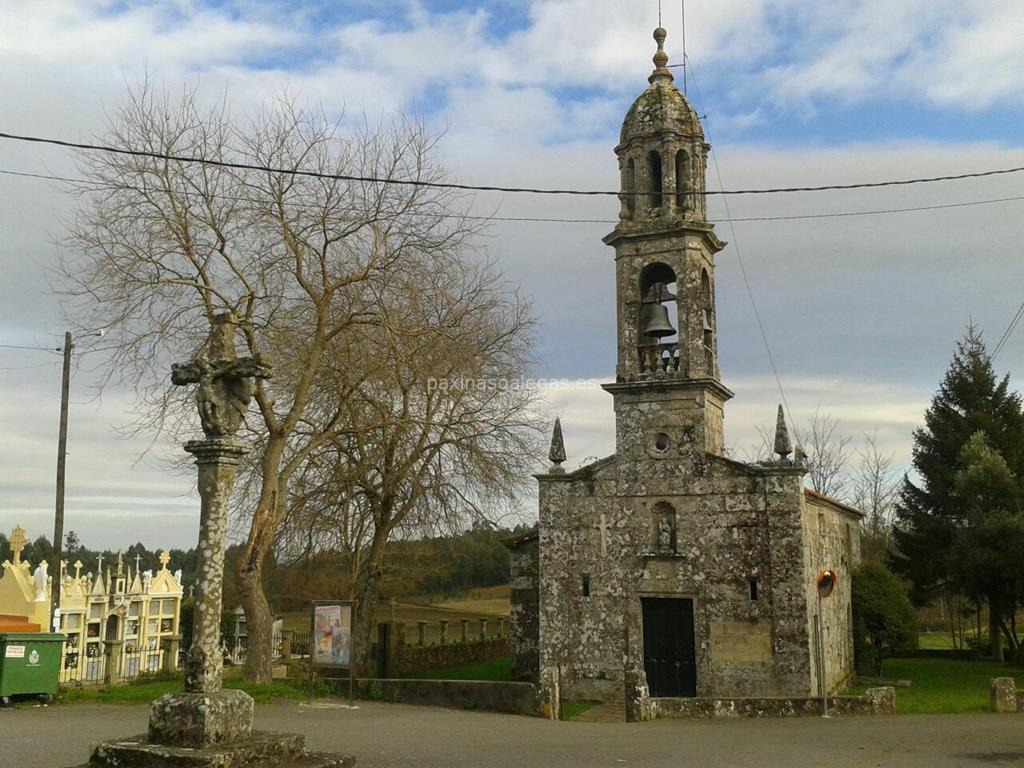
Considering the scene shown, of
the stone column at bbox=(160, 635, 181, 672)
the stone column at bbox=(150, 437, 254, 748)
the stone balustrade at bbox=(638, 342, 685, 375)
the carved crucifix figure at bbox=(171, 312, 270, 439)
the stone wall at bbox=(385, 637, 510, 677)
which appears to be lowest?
the stone wall at bbox=(385, 637, 510, 677)

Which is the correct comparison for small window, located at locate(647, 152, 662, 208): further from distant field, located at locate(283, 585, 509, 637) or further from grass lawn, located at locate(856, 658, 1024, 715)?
distant field, located at locate(283, 585, 509, 637)

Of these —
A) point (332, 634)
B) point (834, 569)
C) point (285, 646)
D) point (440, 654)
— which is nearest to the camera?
point (332, 634)

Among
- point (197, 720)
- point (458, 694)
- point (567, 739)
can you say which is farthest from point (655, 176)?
point (197, 720)

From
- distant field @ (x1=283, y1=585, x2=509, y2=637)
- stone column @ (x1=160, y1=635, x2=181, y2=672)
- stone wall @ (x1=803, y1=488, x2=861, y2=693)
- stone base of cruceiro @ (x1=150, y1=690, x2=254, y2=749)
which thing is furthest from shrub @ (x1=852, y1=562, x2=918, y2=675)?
stone base of cruceiro @ (x1=150, y1=690, x2=254, y2=749)

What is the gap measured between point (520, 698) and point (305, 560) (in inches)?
384

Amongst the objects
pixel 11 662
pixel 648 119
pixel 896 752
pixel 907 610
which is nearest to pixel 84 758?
pixel 11 662

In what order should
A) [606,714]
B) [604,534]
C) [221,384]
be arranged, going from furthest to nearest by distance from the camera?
1. [604,534]
2. [606,714]
3. [221,384]

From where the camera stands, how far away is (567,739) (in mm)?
13086

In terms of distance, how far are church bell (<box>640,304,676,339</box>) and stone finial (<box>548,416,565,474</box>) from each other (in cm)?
305

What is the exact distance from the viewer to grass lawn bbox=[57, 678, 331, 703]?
15.9 meters

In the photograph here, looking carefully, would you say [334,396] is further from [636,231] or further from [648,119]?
[648,119]

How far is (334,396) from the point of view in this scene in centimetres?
2191

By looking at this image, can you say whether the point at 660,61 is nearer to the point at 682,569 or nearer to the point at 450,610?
the point at 682,569

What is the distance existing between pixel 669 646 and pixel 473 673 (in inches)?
360
